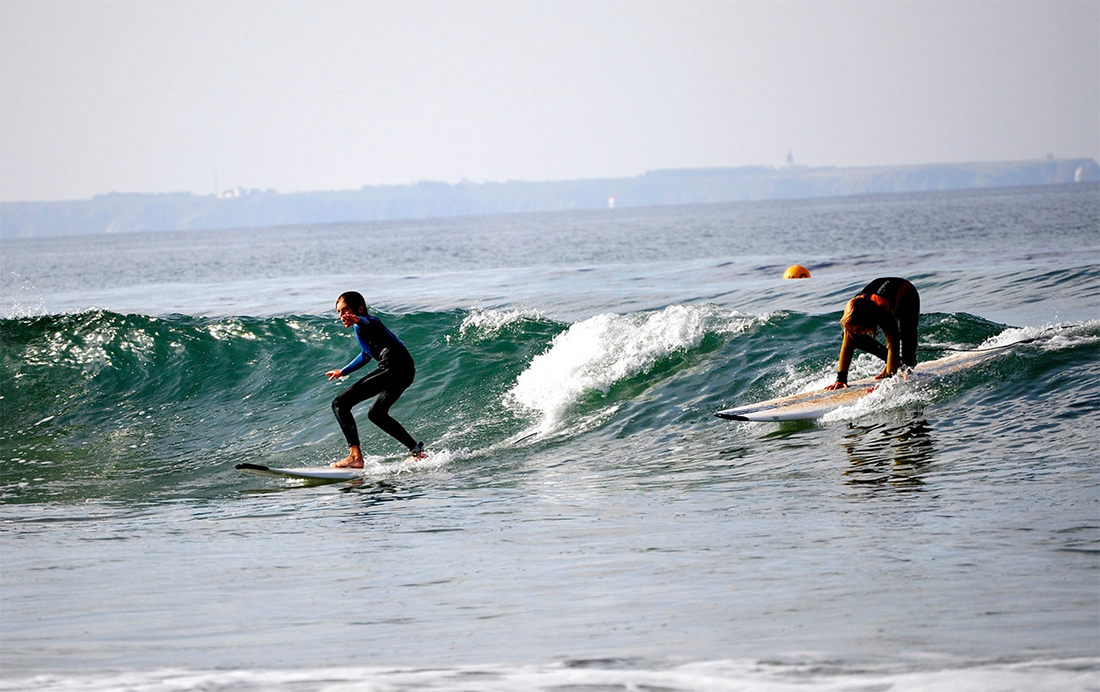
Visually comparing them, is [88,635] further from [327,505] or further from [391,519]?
[327,505]

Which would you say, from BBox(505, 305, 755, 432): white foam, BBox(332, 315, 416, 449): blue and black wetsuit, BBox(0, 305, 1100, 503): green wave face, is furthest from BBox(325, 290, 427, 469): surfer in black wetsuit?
BBox(505, 305, 755, 432): white foam

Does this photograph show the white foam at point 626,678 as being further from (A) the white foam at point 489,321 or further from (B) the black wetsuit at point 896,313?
(A) the white foam at point 489,321

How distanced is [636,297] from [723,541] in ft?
72.4

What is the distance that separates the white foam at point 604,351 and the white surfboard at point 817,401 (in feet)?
8.48

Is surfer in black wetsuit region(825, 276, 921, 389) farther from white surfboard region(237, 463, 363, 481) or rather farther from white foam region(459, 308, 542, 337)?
white foam region(459, 308, 542, 337)

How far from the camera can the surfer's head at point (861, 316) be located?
10578 millimetres

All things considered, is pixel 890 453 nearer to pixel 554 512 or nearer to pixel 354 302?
pixel 554 512

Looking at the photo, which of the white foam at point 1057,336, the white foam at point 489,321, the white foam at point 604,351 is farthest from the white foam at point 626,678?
the white foam at point 489,321

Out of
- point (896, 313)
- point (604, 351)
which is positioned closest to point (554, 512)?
point (896, 313)

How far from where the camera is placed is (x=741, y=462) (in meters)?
9.54

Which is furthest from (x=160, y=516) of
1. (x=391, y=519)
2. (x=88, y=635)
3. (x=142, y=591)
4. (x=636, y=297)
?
(x=636, y=297)

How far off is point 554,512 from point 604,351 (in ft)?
22.3

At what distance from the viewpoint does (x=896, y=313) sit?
10750mm

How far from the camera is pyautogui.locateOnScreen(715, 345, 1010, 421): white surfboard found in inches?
428
